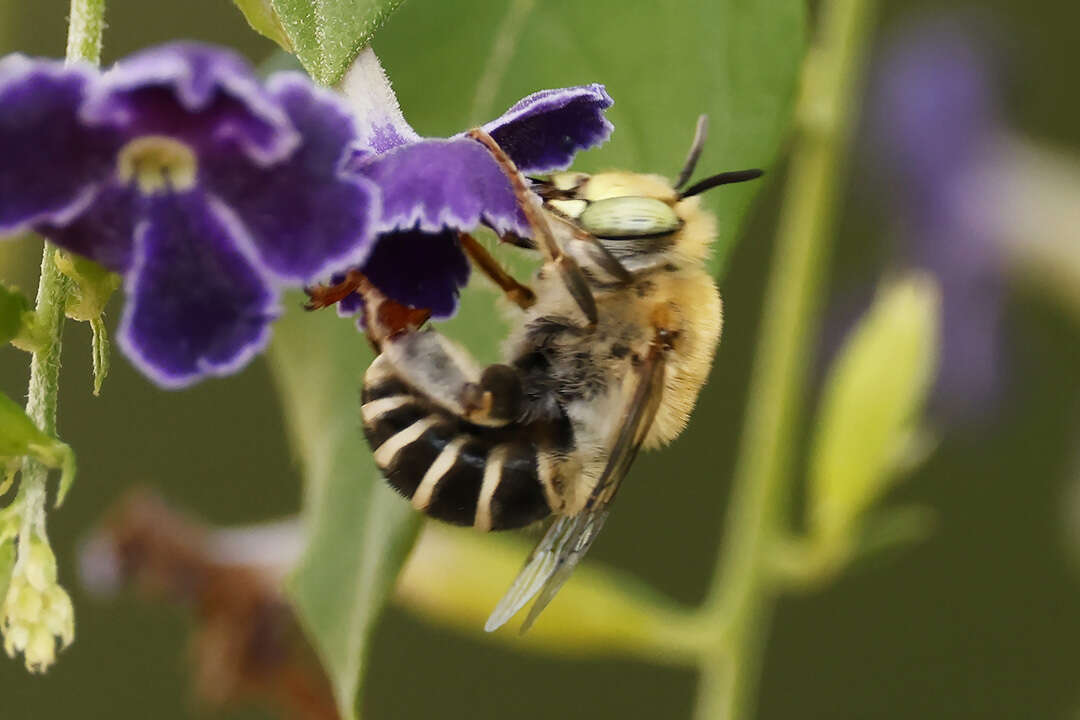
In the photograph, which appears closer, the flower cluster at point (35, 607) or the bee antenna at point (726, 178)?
the flower cluster at point (35, 607)

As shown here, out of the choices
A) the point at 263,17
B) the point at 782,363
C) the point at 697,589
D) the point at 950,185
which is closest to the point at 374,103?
the point at 263,17

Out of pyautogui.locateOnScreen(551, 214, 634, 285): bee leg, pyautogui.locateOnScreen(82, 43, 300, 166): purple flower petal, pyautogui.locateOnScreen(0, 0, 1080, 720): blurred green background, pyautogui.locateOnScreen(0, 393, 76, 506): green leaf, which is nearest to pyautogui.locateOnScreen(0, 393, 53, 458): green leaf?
pyautogui.locateOnScreen(0, 393, 76, 506): green leaf

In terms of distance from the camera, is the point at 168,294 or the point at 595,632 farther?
the point at 595,632

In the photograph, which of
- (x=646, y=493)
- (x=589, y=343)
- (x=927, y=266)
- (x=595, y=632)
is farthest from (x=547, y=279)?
(x=646, y=493)

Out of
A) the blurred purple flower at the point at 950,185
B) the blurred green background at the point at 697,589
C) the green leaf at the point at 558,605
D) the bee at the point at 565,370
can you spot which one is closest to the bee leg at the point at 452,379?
the bee at the point at 565,370

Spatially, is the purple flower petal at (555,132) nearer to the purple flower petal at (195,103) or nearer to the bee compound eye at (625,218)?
the bee compound eye at (625,218)

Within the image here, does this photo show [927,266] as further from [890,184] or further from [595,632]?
[595,632]
